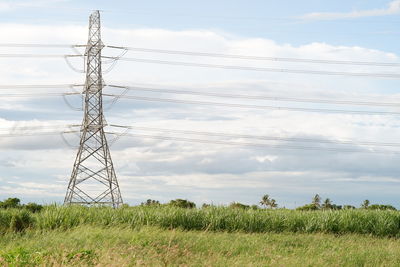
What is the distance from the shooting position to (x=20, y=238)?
74.2 feet

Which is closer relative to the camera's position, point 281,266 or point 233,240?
point 281,266

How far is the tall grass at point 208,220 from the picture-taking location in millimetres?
25625

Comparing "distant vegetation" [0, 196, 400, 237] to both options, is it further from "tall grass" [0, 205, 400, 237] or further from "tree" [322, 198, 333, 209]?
"tree" [322, 198, 333, 209]

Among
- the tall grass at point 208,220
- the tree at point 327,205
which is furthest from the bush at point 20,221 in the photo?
the tree at point 327,205

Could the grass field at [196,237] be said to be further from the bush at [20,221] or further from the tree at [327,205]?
the tree at [327,205]

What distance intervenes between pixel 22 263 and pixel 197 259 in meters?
5.19

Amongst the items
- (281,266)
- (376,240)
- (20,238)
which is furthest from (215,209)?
(281,266)

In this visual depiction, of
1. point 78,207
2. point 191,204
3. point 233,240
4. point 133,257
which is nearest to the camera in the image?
point 133,257

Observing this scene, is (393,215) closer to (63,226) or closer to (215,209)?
(215,209)

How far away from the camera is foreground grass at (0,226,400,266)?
15.4 m

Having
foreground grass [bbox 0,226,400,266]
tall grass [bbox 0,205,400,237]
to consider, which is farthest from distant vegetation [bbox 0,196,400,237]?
foreground grass [bbox 0,226,400,266]

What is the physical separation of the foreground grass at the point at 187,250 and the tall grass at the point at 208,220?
6.40 feet

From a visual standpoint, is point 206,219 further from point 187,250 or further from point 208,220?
point 187,250

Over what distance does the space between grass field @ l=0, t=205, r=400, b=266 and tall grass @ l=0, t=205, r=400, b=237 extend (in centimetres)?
5
